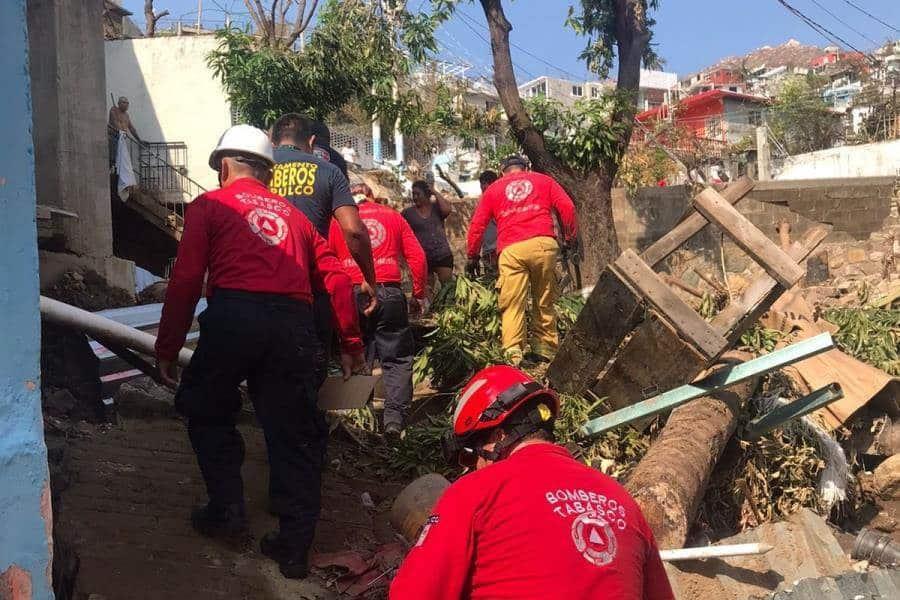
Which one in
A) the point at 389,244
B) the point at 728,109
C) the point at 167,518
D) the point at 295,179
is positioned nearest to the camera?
the point at 167,518

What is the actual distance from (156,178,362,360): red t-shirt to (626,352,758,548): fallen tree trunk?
1.70m

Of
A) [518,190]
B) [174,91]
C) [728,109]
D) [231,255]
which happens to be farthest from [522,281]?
[728,109]

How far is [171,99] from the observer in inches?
759

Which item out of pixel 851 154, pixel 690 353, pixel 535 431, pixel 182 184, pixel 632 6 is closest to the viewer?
pixel 535 431

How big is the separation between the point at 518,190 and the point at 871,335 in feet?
12.3

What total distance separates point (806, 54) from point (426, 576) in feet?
334

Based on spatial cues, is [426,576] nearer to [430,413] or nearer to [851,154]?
[430,413]

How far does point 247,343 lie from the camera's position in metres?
3.21

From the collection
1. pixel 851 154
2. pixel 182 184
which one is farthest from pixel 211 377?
pixel 851 154

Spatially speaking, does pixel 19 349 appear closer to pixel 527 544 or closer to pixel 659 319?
pixel 527 544

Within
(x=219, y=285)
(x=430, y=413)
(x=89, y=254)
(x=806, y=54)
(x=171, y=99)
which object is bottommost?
(x=430, y=413)

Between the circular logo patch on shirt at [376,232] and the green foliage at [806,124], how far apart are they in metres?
27.2

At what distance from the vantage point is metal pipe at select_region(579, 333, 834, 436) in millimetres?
3867

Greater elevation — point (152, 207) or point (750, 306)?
point (750, 306)
